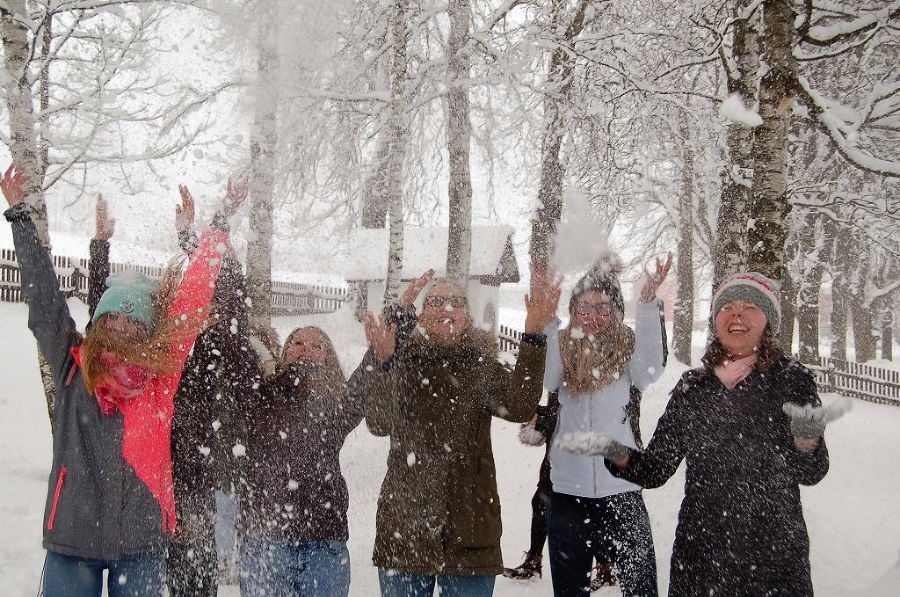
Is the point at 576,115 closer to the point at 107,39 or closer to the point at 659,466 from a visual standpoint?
the point at 107,39

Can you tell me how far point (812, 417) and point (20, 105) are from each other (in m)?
6.18

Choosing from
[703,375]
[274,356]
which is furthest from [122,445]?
[703,375]

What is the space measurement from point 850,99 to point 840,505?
5556mm

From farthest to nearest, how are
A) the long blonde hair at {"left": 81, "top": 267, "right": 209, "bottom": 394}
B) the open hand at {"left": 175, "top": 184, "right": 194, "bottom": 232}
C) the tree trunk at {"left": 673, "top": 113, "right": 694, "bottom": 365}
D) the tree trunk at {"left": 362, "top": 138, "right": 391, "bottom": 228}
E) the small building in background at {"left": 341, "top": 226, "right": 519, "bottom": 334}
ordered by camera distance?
the small building in background at {"left": 341, "top": 226, "right": 519, "bottom": 334}
the tree trunk at {"left": 673, "top": 113, "right": 694, "bottom": 365}
the tree trunk at {"left": 362, "top": 138, "right": 391, "bottom": 228}
the open hand at {"left": 175, "top": 184, "right": 194, "bottom": 232}
the long blonde hair at {"left": 81, "top": 267, "right": 209, "bottom": 394}

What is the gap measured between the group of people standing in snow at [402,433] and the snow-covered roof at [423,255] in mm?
14549

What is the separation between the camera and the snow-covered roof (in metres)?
18.4

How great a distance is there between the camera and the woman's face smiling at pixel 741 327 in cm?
238

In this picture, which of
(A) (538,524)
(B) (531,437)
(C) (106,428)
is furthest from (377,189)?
(C) (106,428)

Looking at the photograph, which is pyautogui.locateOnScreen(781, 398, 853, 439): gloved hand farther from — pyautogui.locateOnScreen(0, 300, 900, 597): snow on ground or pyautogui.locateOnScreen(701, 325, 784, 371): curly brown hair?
pyautogui.locateOnScreen(0, 300, 900, 597): snow on ground

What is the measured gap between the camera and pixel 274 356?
3.71m

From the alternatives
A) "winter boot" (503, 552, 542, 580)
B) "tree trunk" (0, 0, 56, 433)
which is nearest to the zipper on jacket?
"winter boot" (503, 552, 542, 580)

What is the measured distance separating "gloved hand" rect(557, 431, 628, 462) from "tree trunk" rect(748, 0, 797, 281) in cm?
264

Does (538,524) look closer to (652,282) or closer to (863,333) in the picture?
(652,282)

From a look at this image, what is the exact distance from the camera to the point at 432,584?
104 inches
